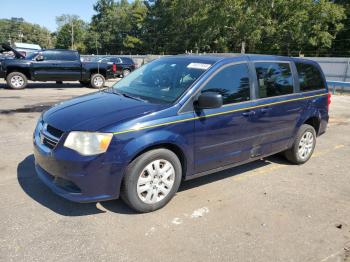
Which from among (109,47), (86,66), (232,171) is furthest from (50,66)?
(109,47)

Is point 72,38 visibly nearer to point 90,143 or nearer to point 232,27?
point 232,27

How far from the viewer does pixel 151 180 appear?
392 centimetres

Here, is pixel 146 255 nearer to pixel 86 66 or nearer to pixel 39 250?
pixel 39 250

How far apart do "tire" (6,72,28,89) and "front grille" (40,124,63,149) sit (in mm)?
12202

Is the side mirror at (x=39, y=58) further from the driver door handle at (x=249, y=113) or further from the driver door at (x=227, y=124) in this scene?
the driver door handle at (x=249, y=113)

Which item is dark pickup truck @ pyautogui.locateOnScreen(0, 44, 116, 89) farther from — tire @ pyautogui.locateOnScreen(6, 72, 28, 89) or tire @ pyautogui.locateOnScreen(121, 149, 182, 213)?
tire @ pyautogui.locateOnScreen(121, 149, 182, 213)

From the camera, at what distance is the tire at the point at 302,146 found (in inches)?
226

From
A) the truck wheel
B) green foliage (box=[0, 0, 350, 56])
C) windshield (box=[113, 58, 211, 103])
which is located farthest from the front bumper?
green foliage (box=[0, 0, 350, 56])

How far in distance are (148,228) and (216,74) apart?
202 centimetres

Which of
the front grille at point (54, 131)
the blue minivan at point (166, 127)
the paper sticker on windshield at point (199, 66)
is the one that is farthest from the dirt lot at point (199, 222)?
the paper sticker on windshield at point (199, 66)

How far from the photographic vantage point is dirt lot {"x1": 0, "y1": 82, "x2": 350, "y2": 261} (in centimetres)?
328

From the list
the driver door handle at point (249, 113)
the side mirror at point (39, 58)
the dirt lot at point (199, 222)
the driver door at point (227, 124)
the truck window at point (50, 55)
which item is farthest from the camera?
the truck window at point (50, 55)

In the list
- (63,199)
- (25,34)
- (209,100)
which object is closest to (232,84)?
(209,100)

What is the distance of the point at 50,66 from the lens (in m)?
15.5
